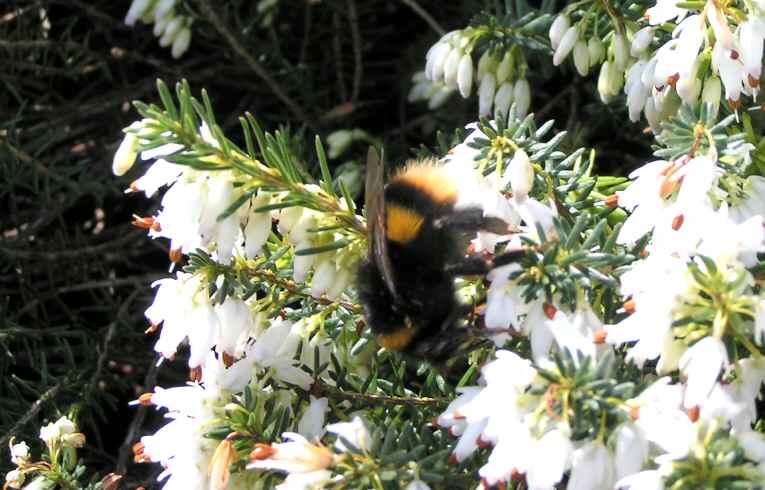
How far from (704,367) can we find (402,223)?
2.43 feet

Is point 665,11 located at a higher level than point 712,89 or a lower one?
higher

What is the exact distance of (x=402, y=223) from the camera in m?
2.53

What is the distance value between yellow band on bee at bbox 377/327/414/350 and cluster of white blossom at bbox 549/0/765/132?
0.82m

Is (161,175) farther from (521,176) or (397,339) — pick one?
(521,176)

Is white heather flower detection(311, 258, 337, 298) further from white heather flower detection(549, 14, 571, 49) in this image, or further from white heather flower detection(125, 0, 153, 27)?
white heather flower detection(125, 0, 153, 27)

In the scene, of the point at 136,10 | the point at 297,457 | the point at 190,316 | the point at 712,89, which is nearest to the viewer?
the point at 297,457

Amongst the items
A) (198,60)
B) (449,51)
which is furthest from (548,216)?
(198,60)

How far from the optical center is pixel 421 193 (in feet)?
8.54

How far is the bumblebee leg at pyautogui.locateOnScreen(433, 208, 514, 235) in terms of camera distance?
2455 millimetres

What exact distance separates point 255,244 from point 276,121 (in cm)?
257

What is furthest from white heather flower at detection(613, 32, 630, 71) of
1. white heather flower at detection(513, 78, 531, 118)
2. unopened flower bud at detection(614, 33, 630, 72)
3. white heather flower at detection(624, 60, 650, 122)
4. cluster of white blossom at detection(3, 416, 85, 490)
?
cluster of white blossom at detection(3, 416, 85, 490)

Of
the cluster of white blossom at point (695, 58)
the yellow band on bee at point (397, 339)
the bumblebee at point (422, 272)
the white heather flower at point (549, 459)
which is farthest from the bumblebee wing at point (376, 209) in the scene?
the cluster of white blossom at point (695, 58)

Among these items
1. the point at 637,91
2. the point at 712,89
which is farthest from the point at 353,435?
the point at 637,91

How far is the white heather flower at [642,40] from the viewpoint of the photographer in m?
3.08
